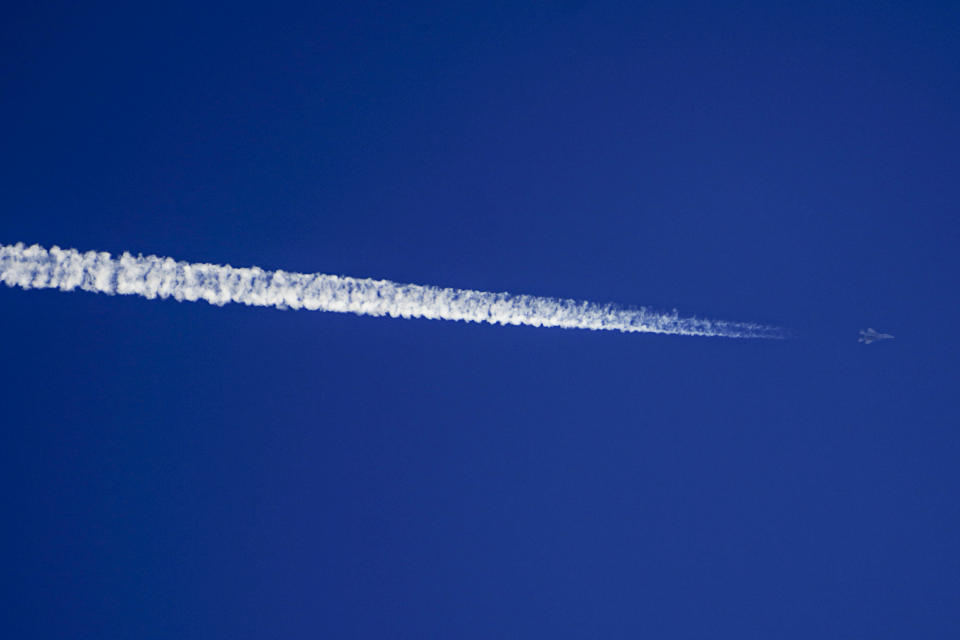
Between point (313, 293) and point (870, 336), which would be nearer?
point (313, 293)

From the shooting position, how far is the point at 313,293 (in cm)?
454

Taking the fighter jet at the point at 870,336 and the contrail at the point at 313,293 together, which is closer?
the contrail at the point at 313,293

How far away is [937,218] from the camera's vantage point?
19.5 feet

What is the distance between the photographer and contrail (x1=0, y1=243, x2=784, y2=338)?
160 inches

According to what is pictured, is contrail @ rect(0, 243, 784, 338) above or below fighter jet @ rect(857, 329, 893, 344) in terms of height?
below

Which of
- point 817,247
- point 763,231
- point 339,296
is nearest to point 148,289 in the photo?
point 339,296

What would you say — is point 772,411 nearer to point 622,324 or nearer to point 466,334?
point 622,324

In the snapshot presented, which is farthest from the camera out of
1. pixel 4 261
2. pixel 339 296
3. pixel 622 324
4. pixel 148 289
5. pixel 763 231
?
pixel 763 231

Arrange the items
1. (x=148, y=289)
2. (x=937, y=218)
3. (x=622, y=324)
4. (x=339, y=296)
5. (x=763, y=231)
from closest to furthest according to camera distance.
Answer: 1. (x=148, y=289)
2. (x=339, y=296)
3. (x=622, y=324)
4. (x=763, y=231)
5. (x=937, y=218)

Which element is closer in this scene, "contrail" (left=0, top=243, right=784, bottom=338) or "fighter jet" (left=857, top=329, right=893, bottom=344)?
"contrail" (left=0, top=243, right=784, bottom=338)

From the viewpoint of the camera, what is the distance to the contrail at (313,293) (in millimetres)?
4066

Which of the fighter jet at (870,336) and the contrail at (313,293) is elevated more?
the fighter jet at (870,336)

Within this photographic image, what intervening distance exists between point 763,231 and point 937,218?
1.61 m

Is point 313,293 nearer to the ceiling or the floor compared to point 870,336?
nearer to the floor
